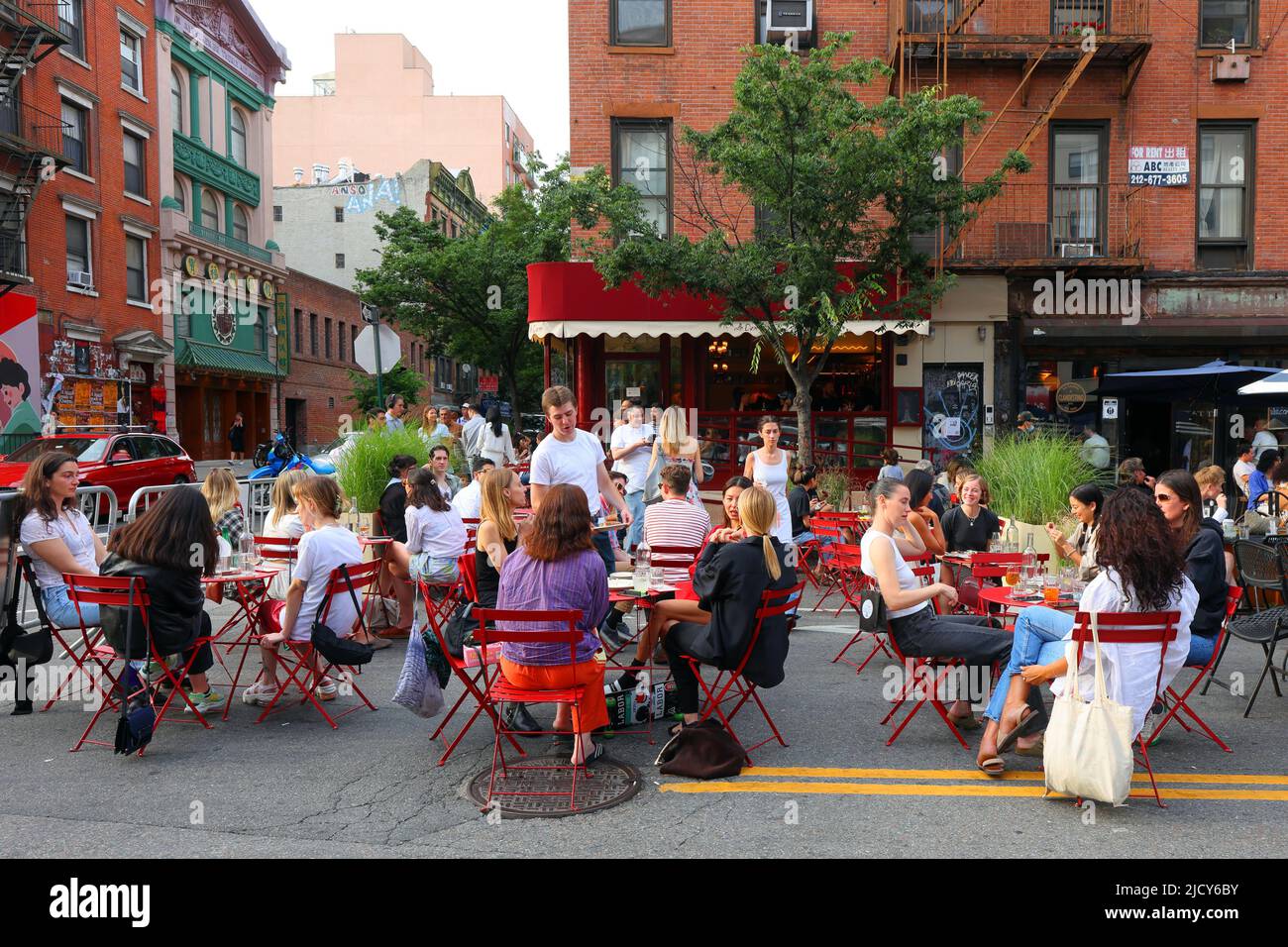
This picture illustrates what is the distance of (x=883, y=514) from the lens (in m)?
5.47

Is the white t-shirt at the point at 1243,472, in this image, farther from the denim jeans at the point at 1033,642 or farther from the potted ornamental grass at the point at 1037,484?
the denim jeans at the point at 1033,642

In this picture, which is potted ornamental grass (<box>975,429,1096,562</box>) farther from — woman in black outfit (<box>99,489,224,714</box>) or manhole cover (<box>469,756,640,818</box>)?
woman in black outfit (<box>99,489,224,714</box>)

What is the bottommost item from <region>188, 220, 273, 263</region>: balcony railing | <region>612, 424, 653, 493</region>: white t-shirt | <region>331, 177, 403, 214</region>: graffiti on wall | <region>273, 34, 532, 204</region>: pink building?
<region>612, 424, 653, 493</region>: white t-shirt

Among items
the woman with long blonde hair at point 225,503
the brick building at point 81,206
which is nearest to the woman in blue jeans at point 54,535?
the woman with long blonde hair at point 225,503

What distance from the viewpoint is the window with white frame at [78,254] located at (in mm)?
26125

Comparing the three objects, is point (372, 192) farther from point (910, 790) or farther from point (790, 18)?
point (910, 790)

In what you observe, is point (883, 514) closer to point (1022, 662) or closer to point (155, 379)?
point (1022, 662)

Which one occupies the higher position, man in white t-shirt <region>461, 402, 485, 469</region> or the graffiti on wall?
the graffiti on wall

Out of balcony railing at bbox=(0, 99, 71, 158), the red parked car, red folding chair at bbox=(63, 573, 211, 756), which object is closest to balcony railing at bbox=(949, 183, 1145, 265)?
red folding chair at bbox=(63, 573, 211, 756)

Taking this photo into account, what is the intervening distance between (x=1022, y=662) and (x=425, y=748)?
10.9 ft

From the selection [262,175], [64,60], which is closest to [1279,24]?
[64,60]

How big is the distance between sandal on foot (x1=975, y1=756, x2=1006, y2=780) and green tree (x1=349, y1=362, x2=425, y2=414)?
2837 cm

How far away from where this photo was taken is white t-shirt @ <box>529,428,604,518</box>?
7.11 metres

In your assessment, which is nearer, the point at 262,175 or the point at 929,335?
the point at 929,335
